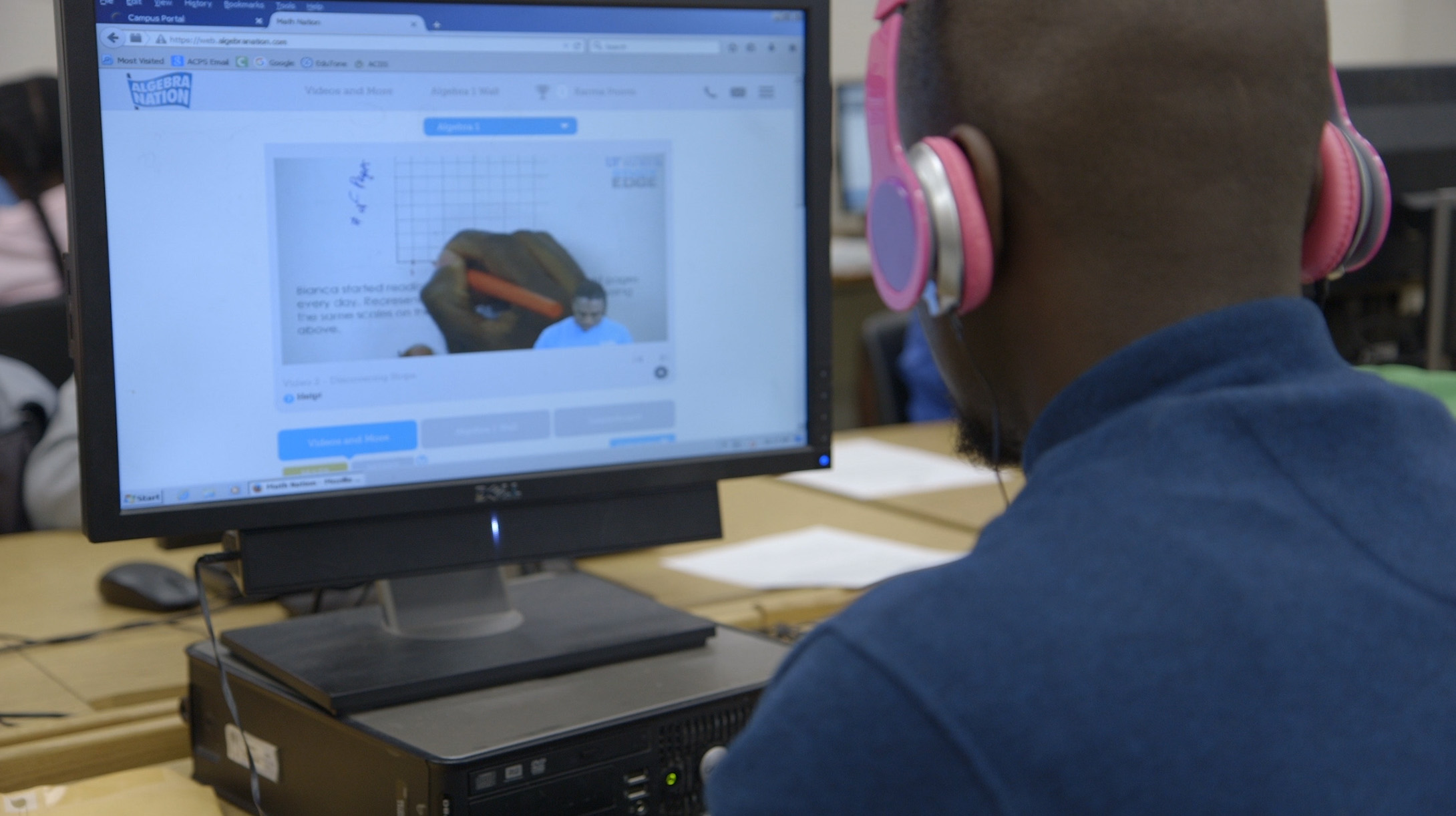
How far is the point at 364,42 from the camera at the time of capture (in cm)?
88

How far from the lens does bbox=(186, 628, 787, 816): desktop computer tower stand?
772 mm

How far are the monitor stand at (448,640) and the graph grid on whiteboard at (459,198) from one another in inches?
9.5

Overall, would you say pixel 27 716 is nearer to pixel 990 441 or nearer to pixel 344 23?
pixel 344 23

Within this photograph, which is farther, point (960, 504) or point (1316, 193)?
point (960, 504)

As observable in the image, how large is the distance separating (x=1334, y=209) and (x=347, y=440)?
23.8 inches

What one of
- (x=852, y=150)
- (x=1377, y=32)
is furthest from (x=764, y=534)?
(x=1377, y=32)

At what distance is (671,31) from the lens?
961 millimetres

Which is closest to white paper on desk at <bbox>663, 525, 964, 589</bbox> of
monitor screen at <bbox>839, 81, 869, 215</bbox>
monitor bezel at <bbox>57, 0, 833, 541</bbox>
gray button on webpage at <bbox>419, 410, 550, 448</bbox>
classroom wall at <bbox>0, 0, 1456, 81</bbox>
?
monitor bezel at <bbox>57, 0, 833, 541</bbox>

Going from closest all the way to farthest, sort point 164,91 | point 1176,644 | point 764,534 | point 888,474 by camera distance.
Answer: point 1176,644, point 164,91, point 764,534, point 888,474

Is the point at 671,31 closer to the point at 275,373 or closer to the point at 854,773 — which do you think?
the point at 275,373

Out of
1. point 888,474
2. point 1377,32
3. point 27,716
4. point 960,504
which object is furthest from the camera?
point 1377,32

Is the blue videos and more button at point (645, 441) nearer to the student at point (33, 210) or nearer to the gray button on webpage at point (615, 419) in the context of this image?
the gray button on webpage at point (615, 419)

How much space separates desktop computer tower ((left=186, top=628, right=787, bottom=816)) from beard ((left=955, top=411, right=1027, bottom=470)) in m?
0.25

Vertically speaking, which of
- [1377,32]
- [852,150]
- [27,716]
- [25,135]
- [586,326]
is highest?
[1377,32]
